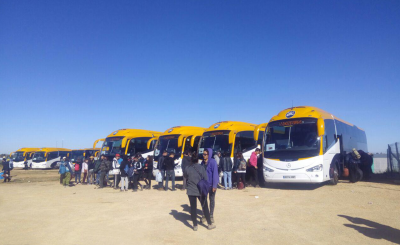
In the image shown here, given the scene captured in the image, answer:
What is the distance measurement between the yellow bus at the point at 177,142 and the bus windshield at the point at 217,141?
1324mm

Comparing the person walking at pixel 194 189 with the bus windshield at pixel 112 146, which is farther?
the bus windshield at pixel 112 146

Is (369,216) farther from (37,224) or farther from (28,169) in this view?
(28,169)

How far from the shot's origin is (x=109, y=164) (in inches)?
626

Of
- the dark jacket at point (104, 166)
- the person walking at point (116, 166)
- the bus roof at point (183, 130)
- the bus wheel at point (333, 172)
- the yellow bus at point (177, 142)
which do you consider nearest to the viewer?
the bus wheel at point (333, 172)

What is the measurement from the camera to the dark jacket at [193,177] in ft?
22.4

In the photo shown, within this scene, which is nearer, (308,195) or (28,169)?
(308,195)

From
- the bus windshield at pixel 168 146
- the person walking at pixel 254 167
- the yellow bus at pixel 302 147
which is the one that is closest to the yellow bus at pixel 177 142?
the bus windshield at pixel 168 146

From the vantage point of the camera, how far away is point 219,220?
7770mm

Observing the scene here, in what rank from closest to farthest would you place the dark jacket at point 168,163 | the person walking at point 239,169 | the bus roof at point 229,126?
the dark jacket at point 168,163, the person walking at point 239,169, the bus roof at point 229,126

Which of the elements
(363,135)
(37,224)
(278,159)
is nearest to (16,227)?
(37,224)

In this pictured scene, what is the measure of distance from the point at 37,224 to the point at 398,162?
19484 millimetres

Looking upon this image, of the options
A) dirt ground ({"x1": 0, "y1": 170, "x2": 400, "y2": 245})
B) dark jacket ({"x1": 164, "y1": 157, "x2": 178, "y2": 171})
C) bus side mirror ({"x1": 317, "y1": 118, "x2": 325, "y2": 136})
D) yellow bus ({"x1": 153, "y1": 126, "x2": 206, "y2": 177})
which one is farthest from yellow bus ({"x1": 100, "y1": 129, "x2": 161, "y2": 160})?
bus side mirror ({"x1": 317, "y1": 118, "x2": 325, "y2": 136})

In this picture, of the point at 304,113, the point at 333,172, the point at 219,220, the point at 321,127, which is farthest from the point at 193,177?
the point at 333,172

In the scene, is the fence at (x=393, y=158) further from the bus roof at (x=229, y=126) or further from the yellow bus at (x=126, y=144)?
the yellow bus at (x=126, y=144)
